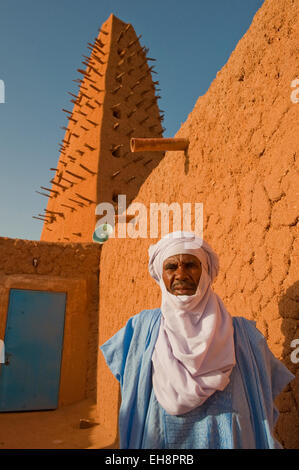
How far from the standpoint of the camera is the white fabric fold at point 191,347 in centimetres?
136

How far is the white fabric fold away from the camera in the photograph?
1.36m

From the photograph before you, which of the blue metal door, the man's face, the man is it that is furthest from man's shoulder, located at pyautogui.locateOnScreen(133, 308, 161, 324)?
the blue metal door

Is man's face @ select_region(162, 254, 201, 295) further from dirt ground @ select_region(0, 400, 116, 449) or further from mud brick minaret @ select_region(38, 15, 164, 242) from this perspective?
mud brick minaret @ select_region(38, 15, 164, 242)

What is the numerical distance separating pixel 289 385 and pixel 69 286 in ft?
18.0

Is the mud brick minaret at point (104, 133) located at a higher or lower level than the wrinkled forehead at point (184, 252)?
higher

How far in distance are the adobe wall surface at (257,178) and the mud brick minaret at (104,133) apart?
628cm

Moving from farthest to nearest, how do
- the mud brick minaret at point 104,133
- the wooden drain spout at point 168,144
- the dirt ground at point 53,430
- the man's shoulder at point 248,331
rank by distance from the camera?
1. the mud brick minaret at point 104,133
2. the dirt ground at point 53,430
3. the wooden drain spout at point 168,144
4. the man's shoulder at point 248,331

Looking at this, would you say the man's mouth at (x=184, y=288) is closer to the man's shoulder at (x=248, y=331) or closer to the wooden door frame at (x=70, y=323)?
the man's shoulder at (x=248, y=331)

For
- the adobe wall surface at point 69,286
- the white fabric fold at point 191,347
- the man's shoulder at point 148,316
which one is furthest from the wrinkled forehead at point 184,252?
the adobe wall surface at point 69,286
